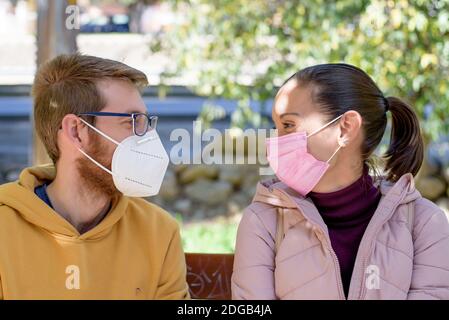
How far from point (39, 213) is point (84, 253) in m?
0.21

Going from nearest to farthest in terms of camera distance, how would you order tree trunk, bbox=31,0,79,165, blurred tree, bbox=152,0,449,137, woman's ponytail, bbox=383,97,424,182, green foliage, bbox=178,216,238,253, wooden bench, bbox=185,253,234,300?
woman's ponytail, bbox=383,97,424,182 → wooden bench, bbox=185,253,234,300 → tree trunk, bbox=31,0,79,165 → blurred tree, bbox=152,0,449,137 → green foliage, bbox=178,216,238,253

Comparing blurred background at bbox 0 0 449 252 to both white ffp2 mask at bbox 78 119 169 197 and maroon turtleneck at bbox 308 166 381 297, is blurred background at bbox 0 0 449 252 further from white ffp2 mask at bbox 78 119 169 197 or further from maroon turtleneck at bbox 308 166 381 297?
maroon turtleneck at bbox 308 166 381 297

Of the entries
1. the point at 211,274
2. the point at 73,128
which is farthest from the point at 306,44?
the point at 73,128

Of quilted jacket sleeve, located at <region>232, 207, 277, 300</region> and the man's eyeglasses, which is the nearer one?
quilted jacket sleeve, located at <region>232, 207, 277, 300</region>

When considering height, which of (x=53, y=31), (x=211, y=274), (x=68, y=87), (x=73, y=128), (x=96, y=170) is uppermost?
(x=53, y=31)

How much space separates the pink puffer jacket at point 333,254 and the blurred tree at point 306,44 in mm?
2737

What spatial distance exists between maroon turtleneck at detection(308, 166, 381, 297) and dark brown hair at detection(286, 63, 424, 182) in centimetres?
17

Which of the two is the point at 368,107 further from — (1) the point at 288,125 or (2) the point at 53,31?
(2) the point at 53,31

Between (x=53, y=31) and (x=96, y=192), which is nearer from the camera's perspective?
(x=96, y=192)

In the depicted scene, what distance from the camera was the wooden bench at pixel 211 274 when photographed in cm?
362

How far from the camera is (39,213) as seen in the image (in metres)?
2.96

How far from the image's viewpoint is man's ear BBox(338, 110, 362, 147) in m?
3.02

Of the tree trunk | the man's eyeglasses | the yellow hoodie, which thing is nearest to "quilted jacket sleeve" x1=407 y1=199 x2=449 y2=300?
the yellow hoodie

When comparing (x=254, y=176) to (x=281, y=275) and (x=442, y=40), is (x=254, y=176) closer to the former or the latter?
(x=442, y=40)
